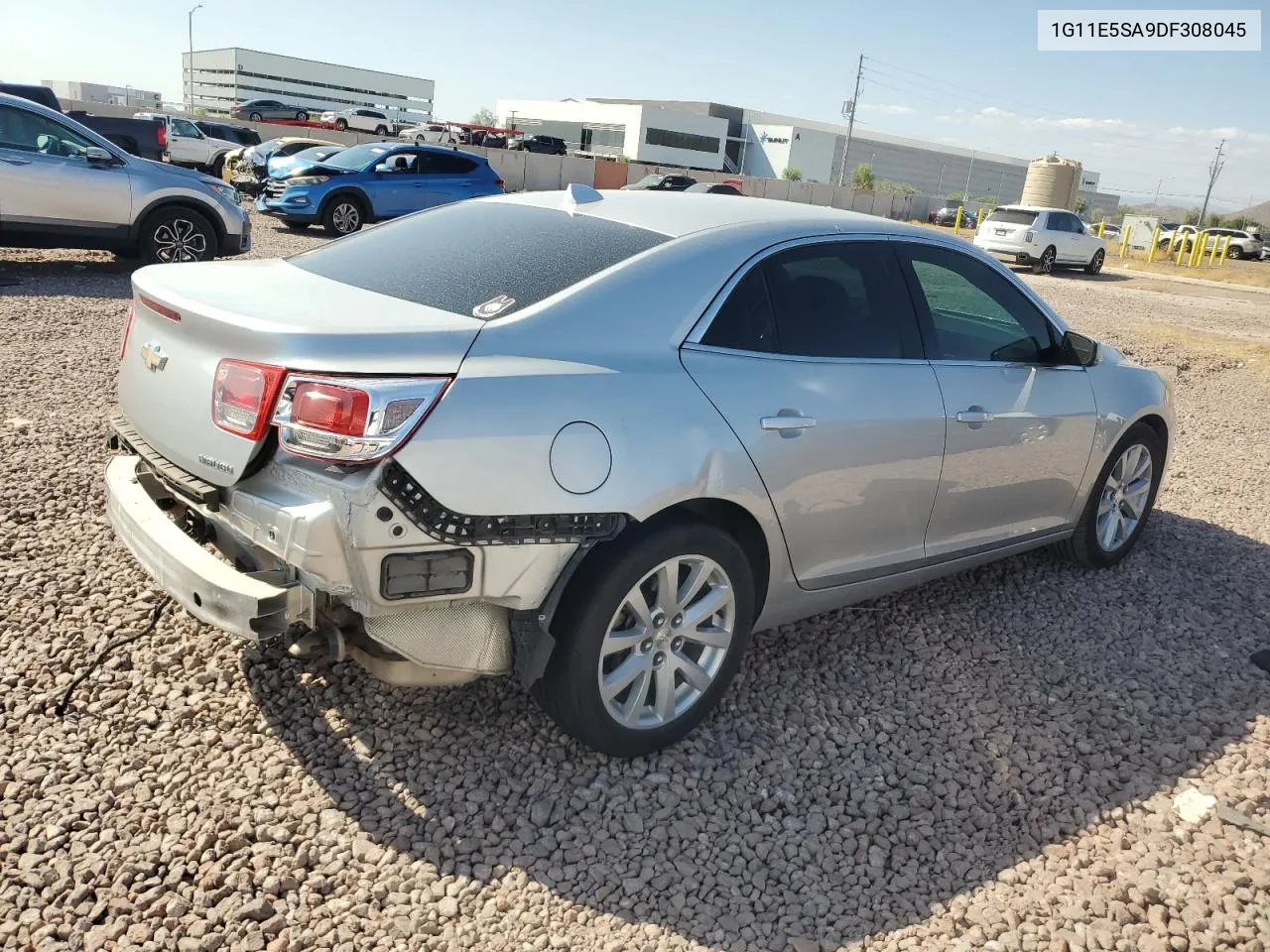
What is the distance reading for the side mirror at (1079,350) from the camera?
14.7 feet

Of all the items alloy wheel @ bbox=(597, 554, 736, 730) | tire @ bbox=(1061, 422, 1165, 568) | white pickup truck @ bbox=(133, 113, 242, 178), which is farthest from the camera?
white pickup truck @ bbox=(133, 113, 242, 178)

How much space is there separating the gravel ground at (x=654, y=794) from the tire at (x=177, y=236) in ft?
24.4

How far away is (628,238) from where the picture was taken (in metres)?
3.32

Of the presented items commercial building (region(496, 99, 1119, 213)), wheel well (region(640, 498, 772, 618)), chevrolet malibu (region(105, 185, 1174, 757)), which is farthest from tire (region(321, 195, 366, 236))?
commercial building (region(496, 99, 1119, 213))

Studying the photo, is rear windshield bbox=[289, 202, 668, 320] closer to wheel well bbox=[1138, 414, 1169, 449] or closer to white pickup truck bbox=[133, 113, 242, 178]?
wheel well bbox=[1138, 414, 1169, 449]

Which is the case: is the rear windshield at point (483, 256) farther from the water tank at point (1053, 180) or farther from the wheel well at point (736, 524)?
the water tank at point (1053, 180)

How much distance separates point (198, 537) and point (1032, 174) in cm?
5218

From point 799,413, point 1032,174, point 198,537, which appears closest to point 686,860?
point 799,413

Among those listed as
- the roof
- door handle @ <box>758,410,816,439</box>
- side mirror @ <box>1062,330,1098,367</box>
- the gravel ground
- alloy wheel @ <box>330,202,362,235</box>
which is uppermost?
the roof

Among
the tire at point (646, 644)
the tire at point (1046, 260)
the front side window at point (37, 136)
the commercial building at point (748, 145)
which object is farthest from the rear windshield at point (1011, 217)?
the commercial building at point (748, 145)

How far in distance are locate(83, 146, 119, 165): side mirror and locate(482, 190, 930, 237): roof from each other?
863cm

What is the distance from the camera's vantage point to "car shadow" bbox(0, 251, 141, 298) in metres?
10.3

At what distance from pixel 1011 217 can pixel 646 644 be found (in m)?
26.3

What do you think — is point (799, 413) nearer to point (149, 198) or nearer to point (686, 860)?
point (686, 860)
